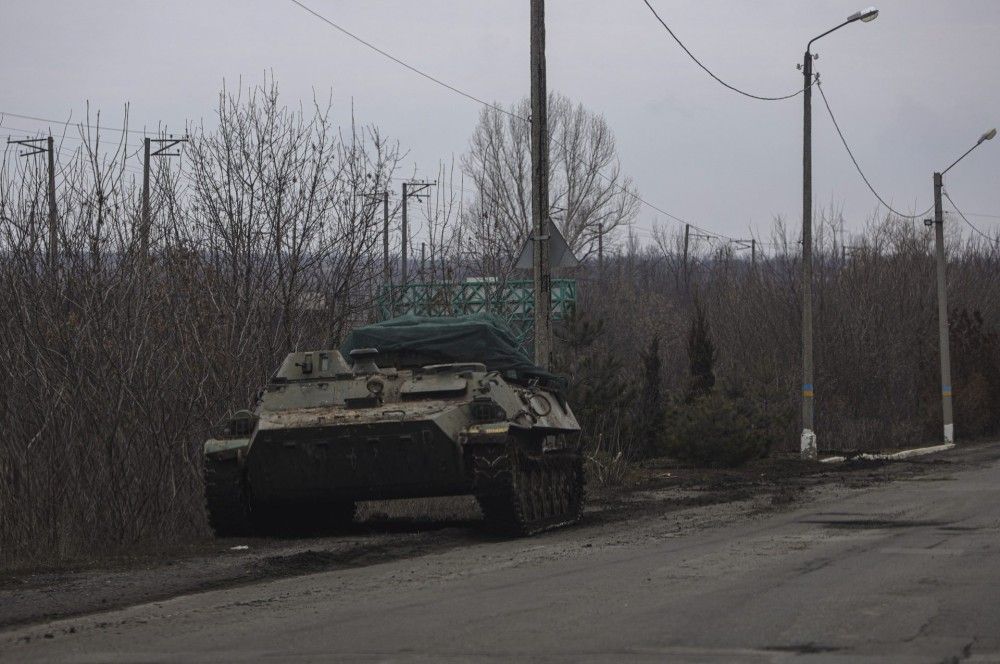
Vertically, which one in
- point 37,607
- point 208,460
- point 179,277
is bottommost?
point 37,607

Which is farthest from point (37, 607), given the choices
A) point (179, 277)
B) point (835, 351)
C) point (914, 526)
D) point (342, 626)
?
point (835, 351)

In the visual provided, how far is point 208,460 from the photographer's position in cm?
1316

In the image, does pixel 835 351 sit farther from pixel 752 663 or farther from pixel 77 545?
pixel 752 663

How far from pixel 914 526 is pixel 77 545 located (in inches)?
297

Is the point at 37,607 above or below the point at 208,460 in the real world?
below

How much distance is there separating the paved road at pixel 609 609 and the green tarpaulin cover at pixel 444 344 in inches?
130

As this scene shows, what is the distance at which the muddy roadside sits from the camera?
9.60 metres

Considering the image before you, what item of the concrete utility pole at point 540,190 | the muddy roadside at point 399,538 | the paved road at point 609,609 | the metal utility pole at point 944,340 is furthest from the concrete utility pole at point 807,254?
the paved road at point 609,609

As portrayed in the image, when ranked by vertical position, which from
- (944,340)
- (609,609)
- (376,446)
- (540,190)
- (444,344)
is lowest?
(609,609)

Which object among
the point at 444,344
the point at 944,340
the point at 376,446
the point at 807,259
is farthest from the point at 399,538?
the point at 944,340

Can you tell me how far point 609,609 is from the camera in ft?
26.4

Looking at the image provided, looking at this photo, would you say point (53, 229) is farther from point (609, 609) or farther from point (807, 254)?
point (807, 254)

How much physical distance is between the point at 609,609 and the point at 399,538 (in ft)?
17.9

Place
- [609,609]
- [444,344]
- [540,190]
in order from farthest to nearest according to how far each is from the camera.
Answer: [540,190], [444,344], [609,609]
